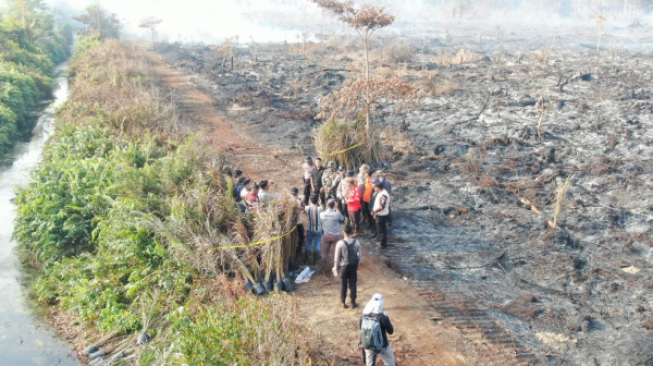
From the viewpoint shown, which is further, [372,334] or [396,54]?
[396,54]

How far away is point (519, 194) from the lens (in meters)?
10.7

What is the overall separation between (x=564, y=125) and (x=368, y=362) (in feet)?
42.1

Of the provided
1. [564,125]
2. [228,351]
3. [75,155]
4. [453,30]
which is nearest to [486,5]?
[453,30]

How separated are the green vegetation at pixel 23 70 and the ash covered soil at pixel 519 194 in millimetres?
7277

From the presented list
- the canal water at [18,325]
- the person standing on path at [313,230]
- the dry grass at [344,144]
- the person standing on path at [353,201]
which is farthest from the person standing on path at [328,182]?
the canal water at [18,325]

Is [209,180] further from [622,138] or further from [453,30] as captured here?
[453,30]

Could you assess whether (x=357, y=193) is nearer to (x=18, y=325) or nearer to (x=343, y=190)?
(x=343, y=190)

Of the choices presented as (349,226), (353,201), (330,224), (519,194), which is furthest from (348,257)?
(519,194)

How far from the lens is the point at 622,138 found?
1382cm

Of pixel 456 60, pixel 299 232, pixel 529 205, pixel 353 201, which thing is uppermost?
pixel 456 60

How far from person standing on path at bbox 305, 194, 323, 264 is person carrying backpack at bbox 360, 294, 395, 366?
2595 mm

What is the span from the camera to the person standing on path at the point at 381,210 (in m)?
8.01

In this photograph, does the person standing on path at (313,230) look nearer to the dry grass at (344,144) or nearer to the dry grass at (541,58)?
the dry grass at (344,144)

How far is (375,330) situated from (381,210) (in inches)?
131
